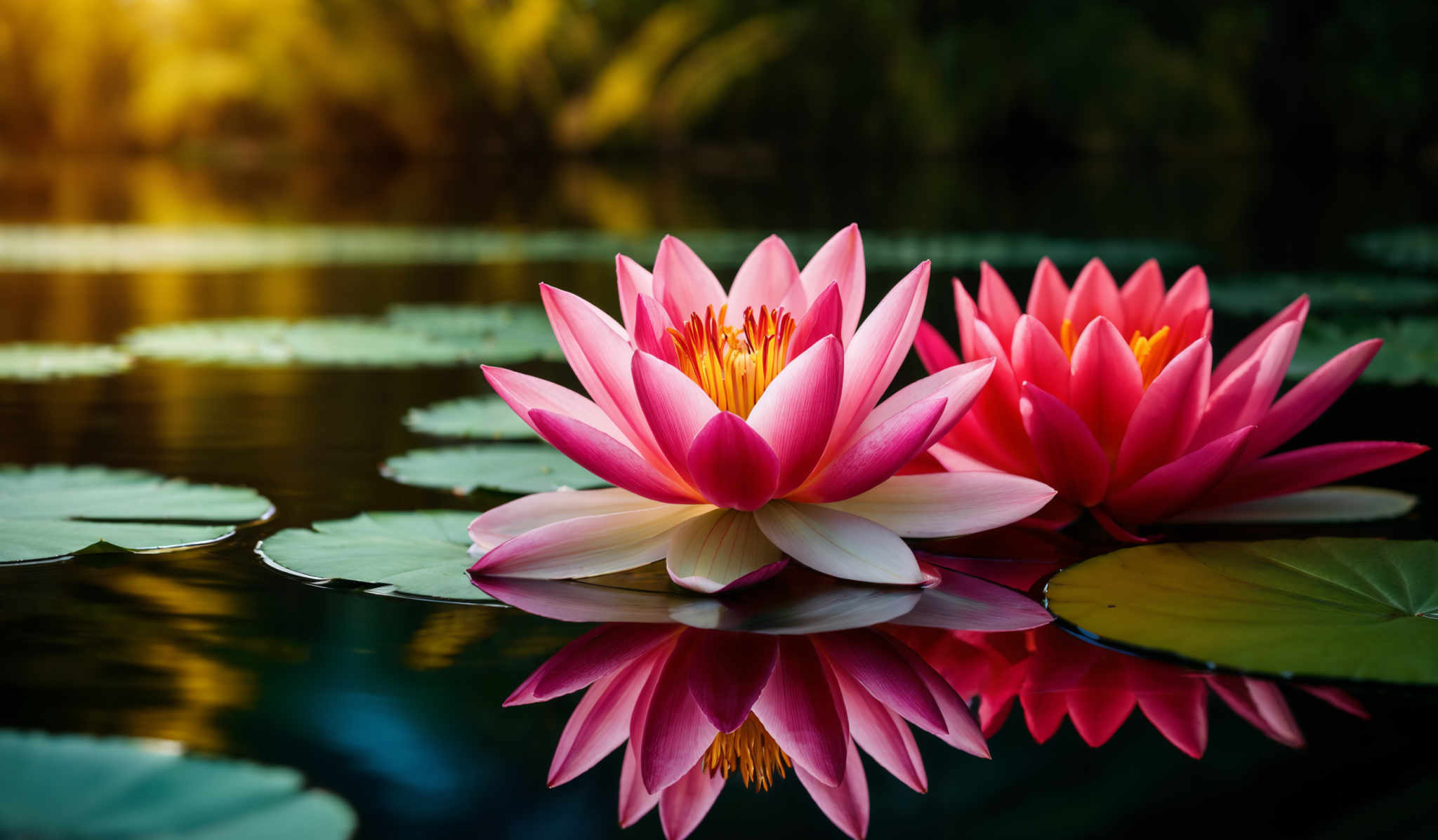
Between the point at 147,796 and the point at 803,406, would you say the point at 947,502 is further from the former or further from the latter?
the point at 147,796

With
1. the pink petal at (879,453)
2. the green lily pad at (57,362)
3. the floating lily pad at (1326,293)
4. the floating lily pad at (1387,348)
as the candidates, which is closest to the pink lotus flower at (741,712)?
the pink petal at (879,453)

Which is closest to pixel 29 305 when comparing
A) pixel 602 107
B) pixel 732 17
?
pixel 602 107

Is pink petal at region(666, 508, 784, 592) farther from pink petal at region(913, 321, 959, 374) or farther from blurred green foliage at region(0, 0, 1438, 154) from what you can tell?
blurred green foliage at region(0, 0, 1438, 154)

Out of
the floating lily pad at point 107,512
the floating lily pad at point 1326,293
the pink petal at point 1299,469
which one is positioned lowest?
the floating lily pad at point 107,512

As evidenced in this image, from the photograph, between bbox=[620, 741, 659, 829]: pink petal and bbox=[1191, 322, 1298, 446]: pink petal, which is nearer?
bbox=[620, 741, 659, 829]: pink petal

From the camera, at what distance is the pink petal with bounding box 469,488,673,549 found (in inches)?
31.9

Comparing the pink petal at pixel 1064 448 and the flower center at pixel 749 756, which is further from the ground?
the pink petal at pixel 1064 448

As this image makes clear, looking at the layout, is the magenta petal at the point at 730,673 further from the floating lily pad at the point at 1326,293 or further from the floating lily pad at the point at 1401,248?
the floating lily pad at the point at 1401,248

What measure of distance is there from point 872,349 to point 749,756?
12.5 inches

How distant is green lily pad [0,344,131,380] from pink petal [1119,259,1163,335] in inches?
56.1

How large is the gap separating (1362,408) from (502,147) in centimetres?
1289

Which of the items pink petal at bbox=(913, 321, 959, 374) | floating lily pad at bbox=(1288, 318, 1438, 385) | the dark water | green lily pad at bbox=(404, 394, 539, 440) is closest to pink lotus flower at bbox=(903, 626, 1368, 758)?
the dark water

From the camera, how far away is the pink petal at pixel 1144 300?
3.31 ft

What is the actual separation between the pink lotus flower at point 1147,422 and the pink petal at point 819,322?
0.12m
